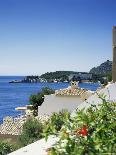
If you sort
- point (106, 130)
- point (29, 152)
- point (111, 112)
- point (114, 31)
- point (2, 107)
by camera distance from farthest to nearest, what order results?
point (2, 107) < point (114, 31) < point (29, 152) < point (111, 112) < point (106, 130)

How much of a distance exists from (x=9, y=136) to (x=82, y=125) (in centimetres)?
2530

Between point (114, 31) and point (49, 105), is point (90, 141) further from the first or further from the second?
point (49, 105)

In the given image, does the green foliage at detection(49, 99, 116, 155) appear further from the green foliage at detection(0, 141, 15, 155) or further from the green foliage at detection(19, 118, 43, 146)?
the green foliage at detection(19, 118, 43, 146)

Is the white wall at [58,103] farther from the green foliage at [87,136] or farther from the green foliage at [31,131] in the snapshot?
the green foliage at [87,136]

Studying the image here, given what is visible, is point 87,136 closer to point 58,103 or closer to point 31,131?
point 31,131

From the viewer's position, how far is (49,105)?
114 ft

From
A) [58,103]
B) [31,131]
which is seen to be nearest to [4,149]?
[31,131]

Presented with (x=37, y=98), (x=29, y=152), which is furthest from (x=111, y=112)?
(x=37, y=98)

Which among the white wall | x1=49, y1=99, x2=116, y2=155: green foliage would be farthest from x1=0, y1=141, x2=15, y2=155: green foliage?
the white wall

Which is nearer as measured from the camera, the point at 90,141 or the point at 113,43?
the point at 90,141

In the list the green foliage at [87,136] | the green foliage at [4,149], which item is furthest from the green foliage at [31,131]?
the green foliage at [87,136]

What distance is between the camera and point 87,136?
159 inches

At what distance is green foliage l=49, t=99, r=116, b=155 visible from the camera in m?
3.78

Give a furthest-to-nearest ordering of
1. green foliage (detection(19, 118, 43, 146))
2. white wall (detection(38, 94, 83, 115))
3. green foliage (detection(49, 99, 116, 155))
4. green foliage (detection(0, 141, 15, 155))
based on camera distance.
→ 1. white wall (detection(38, 94, 83, 115))
2. green foliage (detection(19, 118, 43, 146))
3. green foliage (detection(0, 141, 15, 155))
4. green foliage (detection(49, 99, 116, 155))
